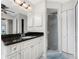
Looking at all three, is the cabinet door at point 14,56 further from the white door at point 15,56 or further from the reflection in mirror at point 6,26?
the reflection in mirror at point 6,26

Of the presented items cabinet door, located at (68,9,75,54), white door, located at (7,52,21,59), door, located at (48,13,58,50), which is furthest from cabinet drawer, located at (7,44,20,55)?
door, located at (48,13,58,50)

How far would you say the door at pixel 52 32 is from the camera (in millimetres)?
5859

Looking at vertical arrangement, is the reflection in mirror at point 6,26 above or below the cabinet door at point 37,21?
below

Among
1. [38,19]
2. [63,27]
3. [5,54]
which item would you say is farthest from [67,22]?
[5,54]

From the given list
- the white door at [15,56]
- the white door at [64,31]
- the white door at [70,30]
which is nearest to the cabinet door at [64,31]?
the white door at [64,31]

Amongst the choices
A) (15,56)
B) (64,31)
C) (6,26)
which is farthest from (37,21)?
(15,56)

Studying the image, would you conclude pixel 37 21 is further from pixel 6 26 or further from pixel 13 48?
pixel 13 48

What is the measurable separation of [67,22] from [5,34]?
3.33 metres

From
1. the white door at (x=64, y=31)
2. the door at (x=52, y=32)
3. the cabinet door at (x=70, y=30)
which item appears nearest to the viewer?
the cabinet door at (x=70, y=30)

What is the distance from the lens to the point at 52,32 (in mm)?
5922

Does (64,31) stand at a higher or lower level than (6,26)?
lower

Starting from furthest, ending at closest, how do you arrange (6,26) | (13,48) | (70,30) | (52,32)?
(52,32) < (70,30) < (6,26) < (13,48)

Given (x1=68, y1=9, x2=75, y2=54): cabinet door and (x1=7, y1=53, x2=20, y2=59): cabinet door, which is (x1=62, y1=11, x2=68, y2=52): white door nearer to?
(x1=68, y1=9, x2=75, y2=54): cabinet door

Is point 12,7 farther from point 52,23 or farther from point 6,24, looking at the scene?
point 52,23
